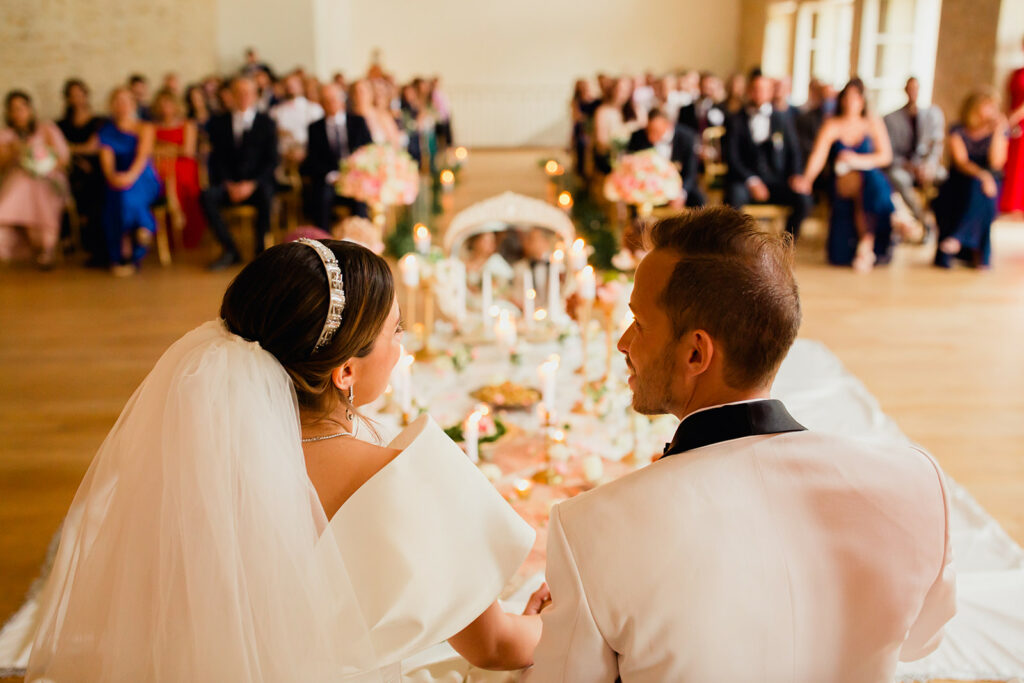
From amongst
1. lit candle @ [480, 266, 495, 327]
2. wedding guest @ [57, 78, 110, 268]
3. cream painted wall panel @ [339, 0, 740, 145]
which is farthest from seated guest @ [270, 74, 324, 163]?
cream painted wall panel @ [339, 0, 740, 145]

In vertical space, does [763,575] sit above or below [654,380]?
below

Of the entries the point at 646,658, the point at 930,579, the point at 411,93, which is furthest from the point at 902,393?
the point at 411,93

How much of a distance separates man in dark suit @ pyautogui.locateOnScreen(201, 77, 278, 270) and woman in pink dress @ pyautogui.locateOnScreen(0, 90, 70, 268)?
137cm

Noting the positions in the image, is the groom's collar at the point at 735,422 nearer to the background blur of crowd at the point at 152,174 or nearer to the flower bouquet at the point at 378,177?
the flower bouquet at the point at 378,177

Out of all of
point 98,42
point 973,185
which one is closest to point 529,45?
point 98,42

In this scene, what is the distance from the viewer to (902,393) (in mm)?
4762

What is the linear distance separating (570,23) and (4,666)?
1820cm

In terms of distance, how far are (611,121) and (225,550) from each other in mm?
9606

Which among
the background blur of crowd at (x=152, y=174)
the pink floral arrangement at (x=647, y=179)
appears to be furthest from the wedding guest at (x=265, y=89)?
the pink floral arrangement at (x=647, y=179)

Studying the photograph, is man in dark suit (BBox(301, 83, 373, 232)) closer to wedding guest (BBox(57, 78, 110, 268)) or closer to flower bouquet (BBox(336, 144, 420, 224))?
wedding guest (BBox(57, 78, 110, 268))

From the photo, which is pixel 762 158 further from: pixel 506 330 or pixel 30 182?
pixel 30 182

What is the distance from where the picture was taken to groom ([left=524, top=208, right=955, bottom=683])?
1.25 metres

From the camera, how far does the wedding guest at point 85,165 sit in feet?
27.9

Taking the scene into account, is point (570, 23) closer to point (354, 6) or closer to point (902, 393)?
point (354, 6)
